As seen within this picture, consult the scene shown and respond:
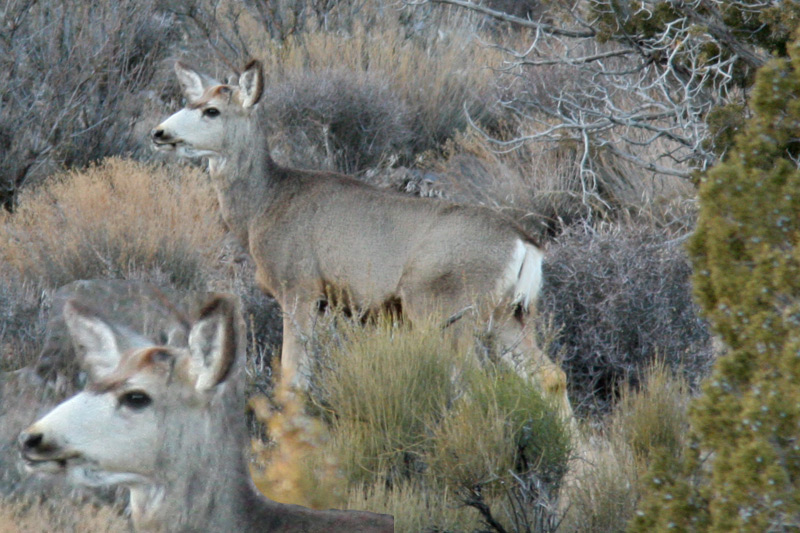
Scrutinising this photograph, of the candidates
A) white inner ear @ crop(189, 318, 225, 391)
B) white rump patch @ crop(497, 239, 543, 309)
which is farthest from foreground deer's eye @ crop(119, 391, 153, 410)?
white rump patch @ crop(497, 239, 543, 309)

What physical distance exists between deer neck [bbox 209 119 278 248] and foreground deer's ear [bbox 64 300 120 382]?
15.2 ft

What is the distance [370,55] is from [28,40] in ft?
15.3

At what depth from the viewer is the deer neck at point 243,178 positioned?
7457mm

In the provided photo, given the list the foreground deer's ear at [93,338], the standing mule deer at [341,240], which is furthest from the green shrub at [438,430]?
the foreground deer's ear at [93,338]

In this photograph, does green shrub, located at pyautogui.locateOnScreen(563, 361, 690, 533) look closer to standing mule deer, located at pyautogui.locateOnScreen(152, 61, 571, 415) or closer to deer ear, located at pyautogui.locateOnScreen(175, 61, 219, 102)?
standing mule deer, located at pyautogui.locateOnScreen(152, 61, 571, 415)

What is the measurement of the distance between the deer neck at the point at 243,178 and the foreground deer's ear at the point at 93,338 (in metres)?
4.64

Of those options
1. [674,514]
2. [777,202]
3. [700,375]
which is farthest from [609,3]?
[674,514]

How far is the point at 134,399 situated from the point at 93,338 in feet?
0.93

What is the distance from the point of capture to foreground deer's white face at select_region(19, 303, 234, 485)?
8.22 feet

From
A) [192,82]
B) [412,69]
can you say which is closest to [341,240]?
[192,82]

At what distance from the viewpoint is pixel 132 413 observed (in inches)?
102

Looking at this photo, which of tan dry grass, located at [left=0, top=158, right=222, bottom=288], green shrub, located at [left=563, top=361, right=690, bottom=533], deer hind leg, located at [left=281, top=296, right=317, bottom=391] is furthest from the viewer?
tan dry grass, located at [left=0, top=158, right=222, bottom=288]

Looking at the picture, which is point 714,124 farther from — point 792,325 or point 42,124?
point 42,124

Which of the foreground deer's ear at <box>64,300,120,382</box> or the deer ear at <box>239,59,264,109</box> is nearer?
the foreground deer's ear at <box>64,300,120,382</box>
